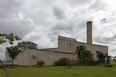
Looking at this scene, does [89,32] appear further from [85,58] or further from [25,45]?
[25,45]

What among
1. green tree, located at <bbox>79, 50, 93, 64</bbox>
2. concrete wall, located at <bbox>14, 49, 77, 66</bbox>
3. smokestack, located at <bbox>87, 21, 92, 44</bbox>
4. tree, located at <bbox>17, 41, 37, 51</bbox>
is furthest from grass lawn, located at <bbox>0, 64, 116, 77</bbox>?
tree, located at <bbox>17, 41, 37, 51</bbox>

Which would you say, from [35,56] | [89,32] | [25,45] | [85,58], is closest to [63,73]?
[35,56]

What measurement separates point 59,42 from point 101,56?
1530 cm

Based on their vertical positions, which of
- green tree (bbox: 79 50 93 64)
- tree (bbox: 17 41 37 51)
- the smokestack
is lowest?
green tree (bbox: 79 50 93 64)

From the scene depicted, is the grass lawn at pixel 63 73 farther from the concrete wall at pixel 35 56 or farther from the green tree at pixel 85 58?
the green tree at pixel 85 58

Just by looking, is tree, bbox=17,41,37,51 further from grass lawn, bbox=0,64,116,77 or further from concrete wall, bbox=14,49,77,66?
grass lawn, bbox=0,64,116,77

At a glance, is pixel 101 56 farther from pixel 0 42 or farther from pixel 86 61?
pixel 0 42

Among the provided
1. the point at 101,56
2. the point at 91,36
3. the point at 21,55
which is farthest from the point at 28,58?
the point at 91,36

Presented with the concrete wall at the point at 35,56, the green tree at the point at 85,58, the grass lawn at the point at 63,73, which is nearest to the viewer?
the grass lawn at the point at 63,73

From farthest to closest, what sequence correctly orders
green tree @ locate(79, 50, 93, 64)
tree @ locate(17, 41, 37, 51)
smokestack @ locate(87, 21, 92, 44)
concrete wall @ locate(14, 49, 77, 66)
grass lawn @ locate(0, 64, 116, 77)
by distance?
tree @ locate(17, 41, 37, 51) → smokestack @ locate(87, 21, 92, 44) → green tree @ locate(79, 50, 93, 64) → concrete wall @ locate(14, 49, 77, 66) → grass lawn @ locate(0, 64, 116, 77)

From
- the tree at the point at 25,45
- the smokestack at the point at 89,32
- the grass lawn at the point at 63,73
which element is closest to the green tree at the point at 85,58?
the grass lawn at the point at 63,73

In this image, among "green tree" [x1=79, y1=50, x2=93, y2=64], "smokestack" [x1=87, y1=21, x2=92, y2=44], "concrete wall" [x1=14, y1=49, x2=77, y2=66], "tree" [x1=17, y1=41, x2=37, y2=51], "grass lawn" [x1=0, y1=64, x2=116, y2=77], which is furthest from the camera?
"tree" [x1=17, y1=41, x2=37, y2=51]

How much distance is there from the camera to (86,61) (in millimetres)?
32344

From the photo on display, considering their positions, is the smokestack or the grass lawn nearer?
the grass lawn
